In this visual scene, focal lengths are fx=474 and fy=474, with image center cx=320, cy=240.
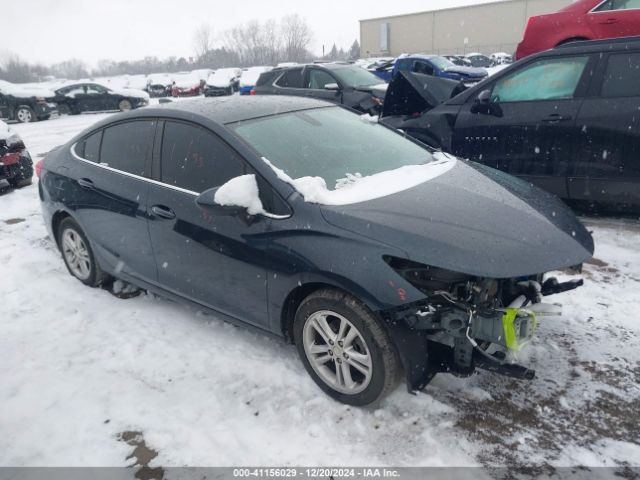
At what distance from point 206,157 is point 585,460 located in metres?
2.65

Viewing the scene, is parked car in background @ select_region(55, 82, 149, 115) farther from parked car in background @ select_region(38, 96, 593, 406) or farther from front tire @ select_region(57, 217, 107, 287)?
parked car in background @ select_region(38, 96, 593, 406)

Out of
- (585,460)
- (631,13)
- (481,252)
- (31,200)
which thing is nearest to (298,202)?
(481,252)

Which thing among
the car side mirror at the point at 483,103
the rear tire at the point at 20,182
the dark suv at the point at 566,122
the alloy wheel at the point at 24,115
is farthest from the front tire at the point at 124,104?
the car side mirror at the point at 483,103

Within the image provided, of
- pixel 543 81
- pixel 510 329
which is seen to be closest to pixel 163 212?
pixel 510 329

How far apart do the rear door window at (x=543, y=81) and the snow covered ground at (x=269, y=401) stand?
1.99 metres

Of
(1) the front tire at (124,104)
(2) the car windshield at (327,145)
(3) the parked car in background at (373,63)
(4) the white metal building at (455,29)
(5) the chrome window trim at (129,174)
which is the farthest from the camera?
(4) the white metal building at (455,29)

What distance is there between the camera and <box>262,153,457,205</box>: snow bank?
2.61 m

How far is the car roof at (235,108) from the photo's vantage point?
3.18 meters

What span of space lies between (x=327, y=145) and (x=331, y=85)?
21.5ft

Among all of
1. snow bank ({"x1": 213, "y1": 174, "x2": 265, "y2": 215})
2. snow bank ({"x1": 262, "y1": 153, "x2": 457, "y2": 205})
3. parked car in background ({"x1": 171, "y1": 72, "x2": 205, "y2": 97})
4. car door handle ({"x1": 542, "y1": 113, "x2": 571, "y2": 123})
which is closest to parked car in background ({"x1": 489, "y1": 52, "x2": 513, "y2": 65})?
parked car in background ({"x1": 171, "y1": 72, "x2": 205, "y2": 97})

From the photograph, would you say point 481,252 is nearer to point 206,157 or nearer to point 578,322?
point 578,322

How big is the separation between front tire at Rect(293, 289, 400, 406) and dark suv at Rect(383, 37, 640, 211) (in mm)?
3188

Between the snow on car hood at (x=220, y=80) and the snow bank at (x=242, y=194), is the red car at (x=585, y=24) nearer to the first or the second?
the snow bank at (x=242, y=194)

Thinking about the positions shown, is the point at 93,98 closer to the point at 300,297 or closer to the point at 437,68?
the point at 437,68
